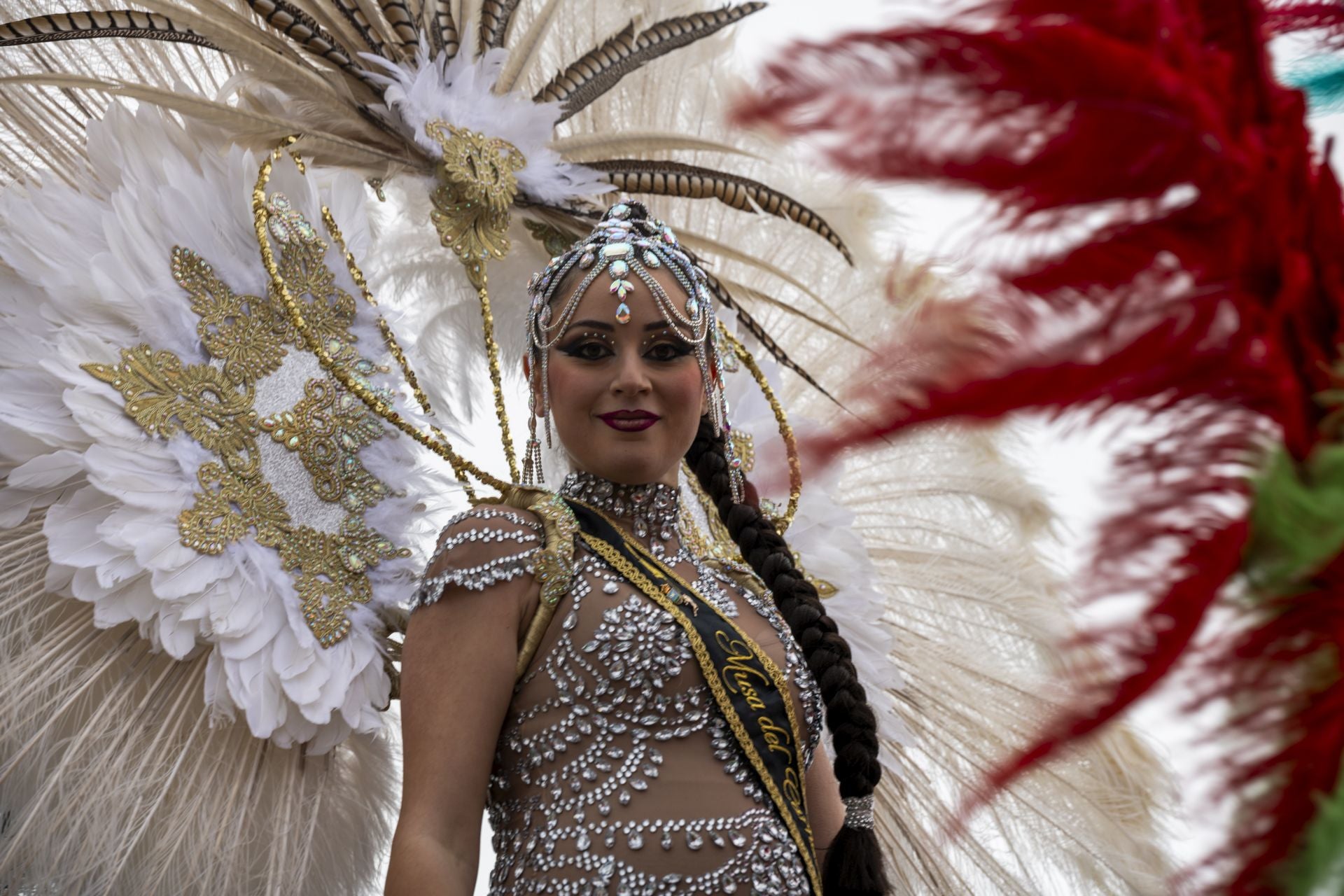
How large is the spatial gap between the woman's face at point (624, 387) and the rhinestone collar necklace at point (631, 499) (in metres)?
0.04

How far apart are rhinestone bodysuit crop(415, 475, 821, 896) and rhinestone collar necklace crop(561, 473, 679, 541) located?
0.39 feet

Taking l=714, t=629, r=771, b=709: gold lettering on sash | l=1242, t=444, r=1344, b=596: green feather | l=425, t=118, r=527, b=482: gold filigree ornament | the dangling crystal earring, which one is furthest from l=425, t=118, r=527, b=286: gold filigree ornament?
l=1242, t=444, r=1344, b=596: green feather

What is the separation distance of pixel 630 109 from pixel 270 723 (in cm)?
128

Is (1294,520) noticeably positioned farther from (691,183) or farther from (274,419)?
(691,183)

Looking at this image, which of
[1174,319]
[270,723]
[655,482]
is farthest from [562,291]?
[1174,319]

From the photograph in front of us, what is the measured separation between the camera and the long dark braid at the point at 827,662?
1.70 m

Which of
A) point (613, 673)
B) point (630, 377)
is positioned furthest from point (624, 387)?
point (613, 673)

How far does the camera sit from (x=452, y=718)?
1535mm

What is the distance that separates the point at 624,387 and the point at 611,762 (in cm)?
44

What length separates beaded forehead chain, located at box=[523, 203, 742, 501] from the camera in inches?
67.9

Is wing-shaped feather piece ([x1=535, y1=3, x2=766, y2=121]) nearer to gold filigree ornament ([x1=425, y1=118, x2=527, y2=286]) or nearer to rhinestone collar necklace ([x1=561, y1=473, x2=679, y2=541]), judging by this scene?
gold filigree ornament ([x1=425, y1=118, x2=527, y2=286])

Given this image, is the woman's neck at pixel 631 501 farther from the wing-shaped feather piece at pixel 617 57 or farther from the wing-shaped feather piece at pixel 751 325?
the wing-shaped feather piece at pixel 617 57

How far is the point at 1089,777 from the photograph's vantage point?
Result: 2342mm

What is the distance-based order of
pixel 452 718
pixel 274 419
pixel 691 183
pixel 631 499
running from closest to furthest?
1. pixel 452 718
2. pixel 631 499
3. pixel 274 419
4. pixel 691 183
